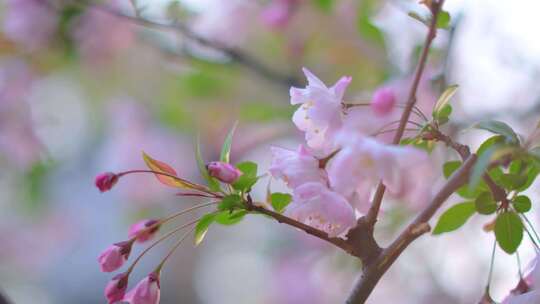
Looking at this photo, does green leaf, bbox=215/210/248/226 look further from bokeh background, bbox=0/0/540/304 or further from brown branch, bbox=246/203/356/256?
bokeh background, bbox=0/0/540/304

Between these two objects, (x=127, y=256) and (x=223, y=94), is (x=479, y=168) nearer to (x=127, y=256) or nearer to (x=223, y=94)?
(x=127, y=256)

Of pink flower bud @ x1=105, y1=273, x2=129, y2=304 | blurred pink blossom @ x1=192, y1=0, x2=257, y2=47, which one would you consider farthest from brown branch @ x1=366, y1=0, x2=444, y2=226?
blurred pink blossom @ x1=192, y1=0, x2=257, y2=47

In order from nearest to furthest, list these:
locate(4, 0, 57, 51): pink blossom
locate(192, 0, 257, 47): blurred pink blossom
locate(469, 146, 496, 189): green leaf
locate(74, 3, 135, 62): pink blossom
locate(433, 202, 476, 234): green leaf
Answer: locate(469, 146, 496, 189): green leaf
locate(433, 202, 476, 234): green leaf
locate(4, 0, 57, 51): pink blossom
locate(74, 3, 135, 62): pink blossom
locate(192, 0, 257, 47): blurred pink blossom

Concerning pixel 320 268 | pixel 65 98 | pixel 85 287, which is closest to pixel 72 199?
pixel 85 287

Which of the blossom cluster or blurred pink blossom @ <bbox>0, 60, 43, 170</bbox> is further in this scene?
blurred pink blossom @ <bbox>0, 60, 43, 170</bbox>

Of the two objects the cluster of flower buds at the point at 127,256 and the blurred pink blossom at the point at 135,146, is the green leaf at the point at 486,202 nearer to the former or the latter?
the cluster of flower buds at the point at 127,256

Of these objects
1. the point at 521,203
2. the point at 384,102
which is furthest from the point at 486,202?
the point at 384,102

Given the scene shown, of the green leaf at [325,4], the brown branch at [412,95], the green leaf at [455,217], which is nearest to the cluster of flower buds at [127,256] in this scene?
the brown branch at [412,95]

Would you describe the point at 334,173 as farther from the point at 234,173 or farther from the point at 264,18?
the point at 264,18
